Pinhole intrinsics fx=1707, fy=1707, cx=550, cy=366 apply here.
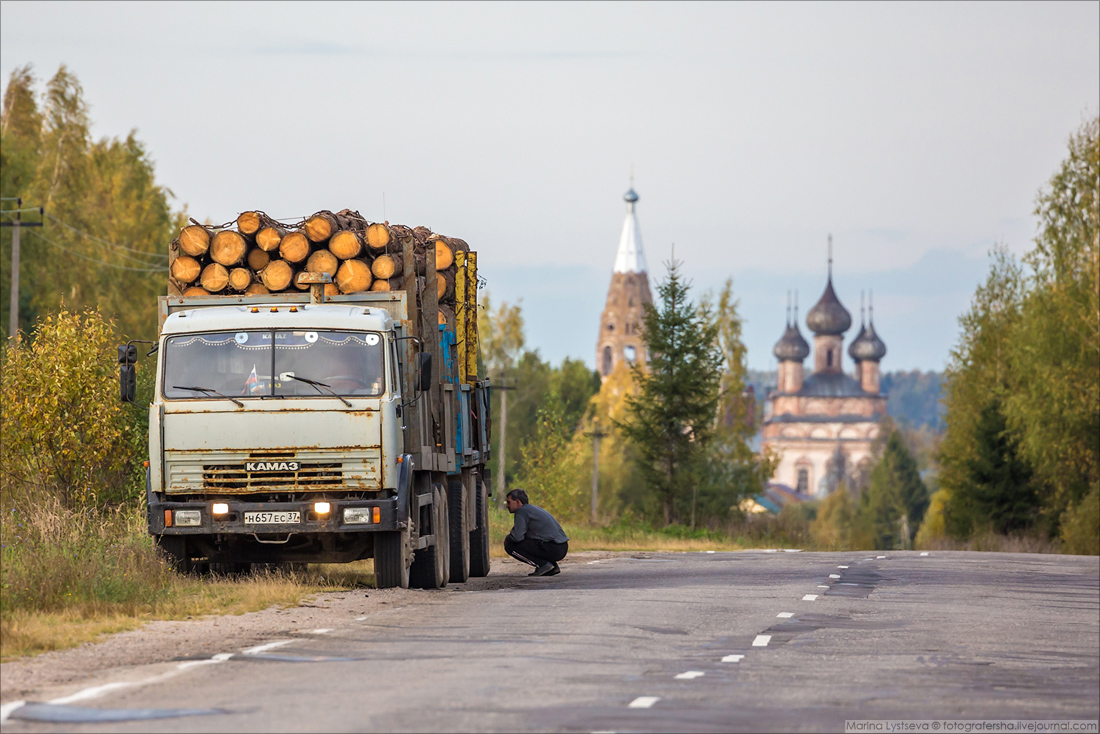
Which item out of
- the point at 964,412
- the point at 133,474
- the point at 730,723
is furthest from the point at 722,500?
the point at 730,723

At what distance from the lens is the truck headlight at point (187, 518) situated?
1739 centimetres

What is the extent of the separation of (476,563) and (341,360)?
18.9ft

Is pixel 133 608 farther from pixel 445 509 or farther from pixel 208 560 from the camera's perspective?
→ pixel 445 509

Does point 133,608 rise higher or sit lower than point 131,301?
lower

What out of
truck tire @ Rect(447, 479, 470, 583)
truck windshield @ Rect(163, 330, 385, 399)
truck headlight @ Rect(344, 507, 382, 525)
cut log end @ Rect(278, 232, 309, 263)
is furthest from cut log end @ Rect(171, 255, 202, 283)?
truck tire @ Rect(447, 479, 470, 583)

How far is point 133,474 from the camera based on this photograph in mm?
26688

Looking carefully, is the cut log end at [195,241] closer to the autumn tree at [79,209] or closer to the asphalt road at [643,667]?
the asphalt road at [643,667]

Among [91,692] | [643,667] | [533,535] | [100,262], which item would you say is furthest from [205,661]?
[100,262]

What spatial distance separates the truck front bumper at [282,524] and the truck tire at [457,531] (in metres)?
3.26

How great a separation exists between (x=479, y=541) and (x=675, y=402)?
2976 centimetres

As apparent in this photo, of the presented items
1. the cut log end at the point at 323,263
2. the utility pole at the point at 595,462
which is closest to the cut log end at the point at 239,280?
the cut log end at the point at 323,263

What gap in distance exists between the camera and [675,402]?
51.7 meters

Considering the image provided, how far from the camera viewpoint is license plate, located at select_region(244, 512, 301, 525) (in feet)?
56.9

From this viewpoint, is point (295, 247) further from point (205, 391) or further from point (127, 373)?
point (127, 373)
